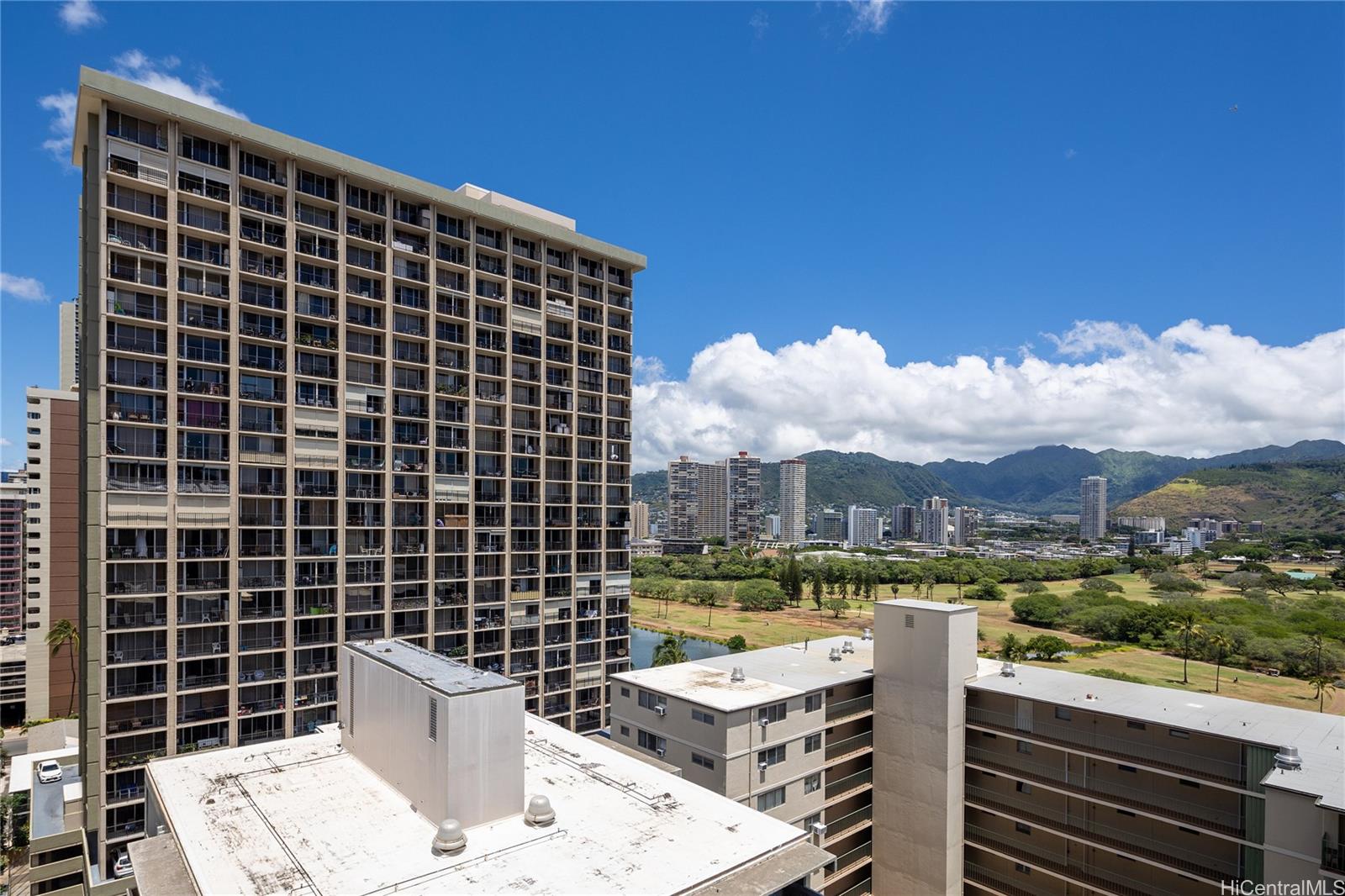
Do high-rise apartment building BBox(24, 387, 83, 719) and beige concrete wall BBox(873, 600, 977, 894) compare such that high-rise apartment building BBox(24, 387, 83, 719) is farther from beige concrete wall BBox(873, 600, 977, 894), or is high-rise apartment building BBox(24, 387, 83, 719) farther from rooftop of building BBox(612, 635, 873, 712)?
beige concrete wall BBox(873, 600, 977, 894)

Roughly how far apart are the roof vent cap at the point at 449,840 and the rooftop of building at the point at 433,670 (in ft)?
A: 11.0

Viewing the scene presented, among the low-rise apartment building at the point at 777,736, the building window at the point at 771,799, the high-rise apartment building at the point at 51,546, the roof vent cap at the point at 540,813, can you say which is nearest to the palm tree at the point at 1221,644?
the low-rise apartment building at the point at 777,736

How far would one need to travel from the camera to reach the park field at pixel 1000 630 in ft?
233

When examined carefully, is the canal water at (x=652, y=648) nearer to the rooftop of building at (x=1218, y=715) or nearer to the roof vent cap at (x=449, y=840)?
the rooftop of building at (x=1218, y=715)

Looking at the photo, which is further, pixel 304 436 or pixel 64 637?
pixel 64 637

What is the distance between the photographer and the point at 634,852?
58.4 ft

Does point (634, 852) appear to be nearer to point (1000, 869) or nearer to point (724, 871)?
point (724, 871)

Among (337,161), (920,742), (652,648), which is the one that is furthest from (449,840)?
(652,648)

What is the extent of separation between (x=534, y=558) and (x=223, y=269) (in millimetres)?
25068

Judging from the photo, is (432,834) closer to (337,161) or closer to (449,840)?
(449,840)

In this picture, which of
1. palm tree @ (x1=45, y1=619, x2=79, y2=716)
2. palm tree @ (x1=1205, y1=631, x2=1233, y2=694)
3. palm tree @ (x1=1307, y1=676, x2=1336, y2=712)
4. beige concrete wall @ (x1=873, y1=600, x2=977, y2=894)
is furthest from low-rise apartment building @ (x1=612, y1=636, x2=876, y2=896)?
palm tree @ (x1=1205, y1=631, x2=1233, y2=694)

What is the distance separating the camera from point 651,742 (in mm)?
31297

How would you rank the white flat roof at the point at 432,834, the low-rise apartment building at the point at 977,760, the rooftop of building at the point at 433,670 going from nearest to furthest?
the white flat roof at the point at 432,834 → the rooftop of building at the point at 433,670 → the low-rise apartment building at the point at 977,760

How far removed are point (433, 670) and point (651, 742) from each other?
13.0 metres
